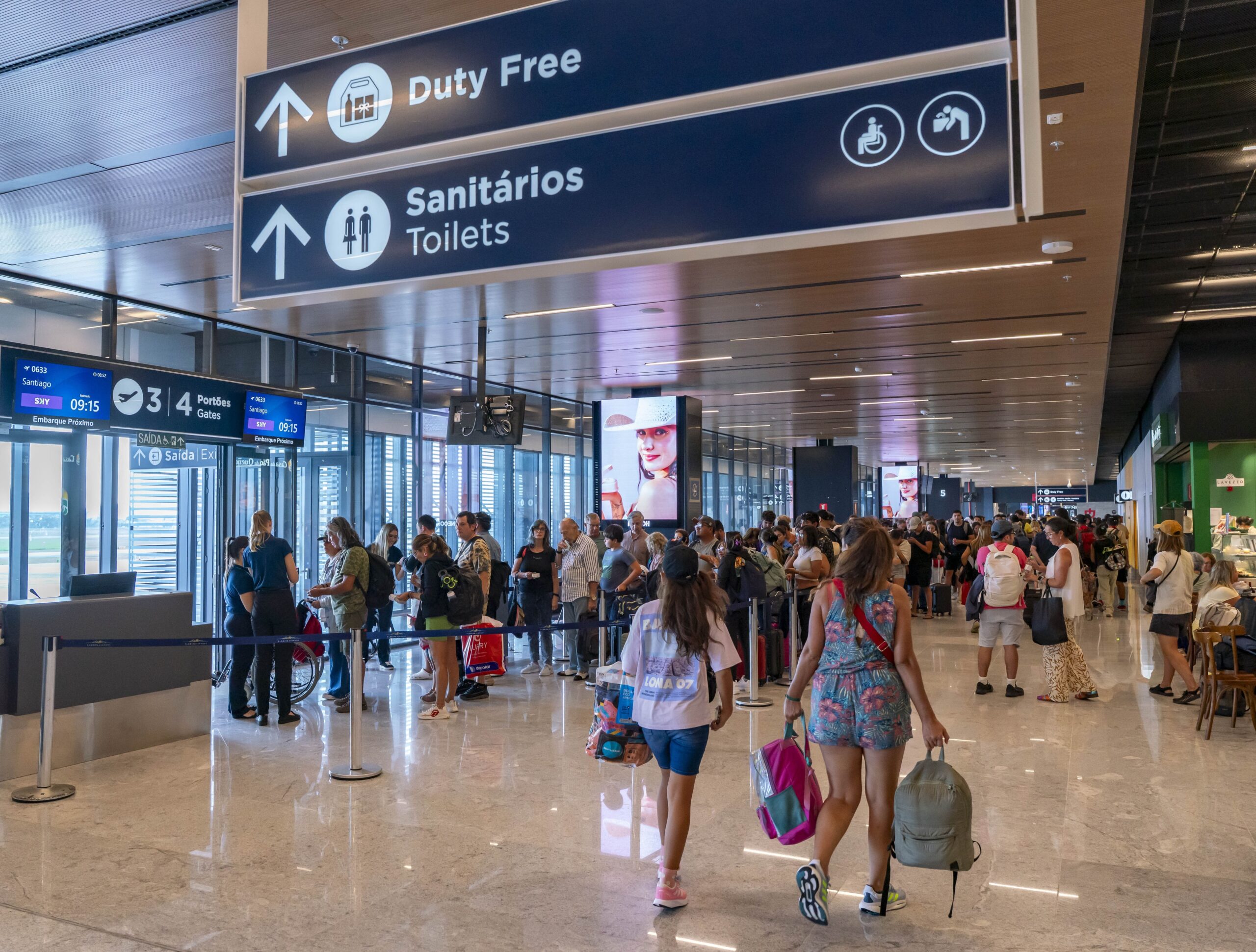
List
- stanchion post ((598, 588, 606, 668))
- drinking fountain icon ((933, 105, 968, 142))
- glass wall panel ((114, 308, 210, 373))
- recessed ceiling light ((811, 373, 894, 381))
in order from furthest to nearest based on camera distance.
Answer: recessed ceiling light ((811, 373, 894, 381))
glass wall panel ((114, 308, 210, 373))
stanchion post ((598, 588, 606, 668))
drinking fountain icon ((933, 105, 968, 142))

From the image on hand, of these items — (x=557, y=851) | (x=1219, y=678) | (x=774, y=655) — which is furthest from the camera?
(x=774, y=655)

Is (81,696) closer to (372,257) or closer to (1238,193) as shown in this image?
(372,257)

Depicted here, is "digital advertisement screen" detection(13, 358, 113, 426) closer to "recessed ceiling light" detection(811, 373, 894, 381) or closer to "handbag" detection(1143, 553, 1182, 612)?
"handbag" detection(1143, 553, 1182, 612)

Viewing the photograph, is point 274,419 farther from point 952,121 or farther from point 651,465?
point 952,121

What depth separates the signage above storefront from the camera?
7.65 meters

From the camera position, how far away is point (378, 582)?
8.55 meters

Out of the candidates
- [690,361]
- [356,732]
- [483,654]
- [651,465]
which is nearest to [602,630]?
[483,654]

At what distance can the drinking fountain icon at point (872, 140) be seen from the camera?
7.47 ft

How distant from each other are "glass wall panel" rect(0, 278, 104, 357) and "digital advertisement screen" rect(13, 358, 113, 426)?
752mm

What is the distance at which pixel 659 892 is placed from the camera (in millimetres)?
3943

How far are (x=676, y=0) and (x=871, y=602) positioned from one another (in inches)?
92.5

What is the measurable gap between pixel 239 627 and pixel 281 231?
18.9 ft

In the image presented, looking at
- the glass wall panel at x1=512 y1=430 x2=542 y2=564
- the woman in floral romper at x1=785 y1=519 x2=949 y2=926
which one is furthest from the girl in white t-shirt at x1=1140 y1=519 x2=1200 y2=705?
the glass wall panel at x1=512 y1=430 x2=542 y2=564

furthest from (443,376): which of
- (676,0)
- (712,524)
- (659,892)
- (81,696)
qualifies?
(676,0)
